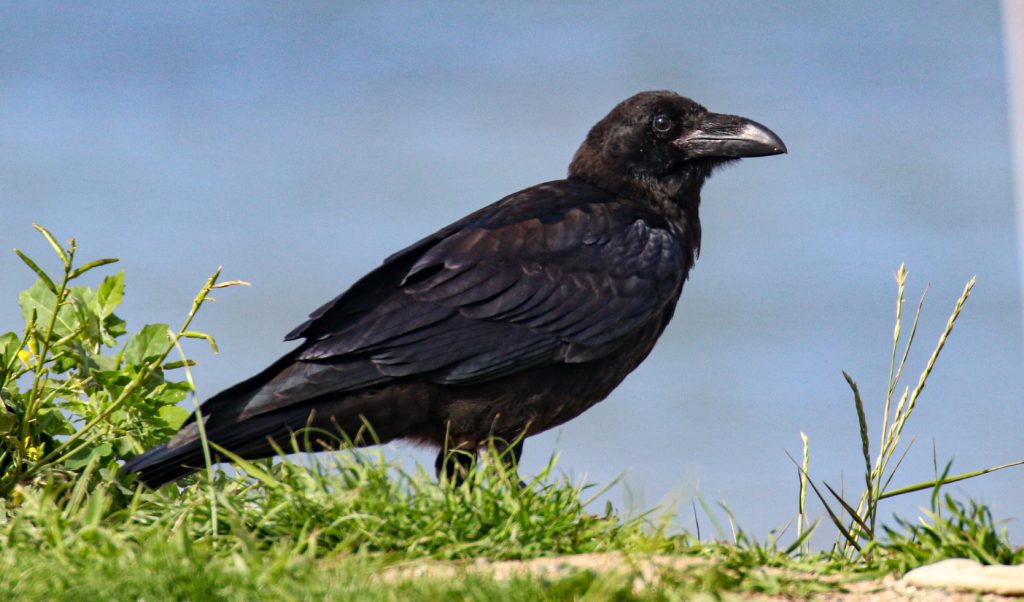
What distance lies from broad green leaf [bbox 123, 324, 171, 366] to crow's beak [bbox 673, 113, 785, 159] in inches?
116

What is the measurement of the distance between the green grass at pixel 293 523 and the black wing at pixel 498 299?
0.60m

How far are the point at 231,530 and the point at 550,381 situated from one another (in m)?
1.90

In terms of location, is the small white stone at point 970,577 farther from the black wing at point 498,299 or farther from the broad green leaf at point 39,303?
the broad green leaf at point 39,303

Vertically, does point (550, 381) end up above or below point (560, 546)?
above

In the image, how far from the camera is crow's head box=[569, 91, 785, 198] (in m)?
6.29

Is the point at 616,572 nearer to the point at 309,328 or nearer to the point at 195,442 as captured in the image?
the point at 195,442

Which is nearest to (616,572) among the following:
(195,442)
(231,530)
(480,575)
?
(480,575)

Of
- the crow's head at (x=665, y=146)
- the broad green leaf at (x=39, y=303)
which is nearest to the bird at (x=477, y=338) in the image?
the crow's head at (x=665, y=146)

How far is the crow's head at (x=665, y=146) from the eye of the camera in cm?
629

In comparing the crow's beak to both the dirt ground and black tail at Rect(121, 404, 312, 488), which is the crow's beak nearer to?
black tail at Rect(121, 404, 312, 488)

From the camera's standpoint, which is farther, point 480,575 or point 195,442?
point 195,442

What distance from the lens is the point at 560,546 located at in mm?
3699

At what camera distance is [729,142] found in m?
6.35

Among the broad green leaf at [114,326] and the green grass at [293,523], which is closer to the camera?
the green grass at [293,523]
